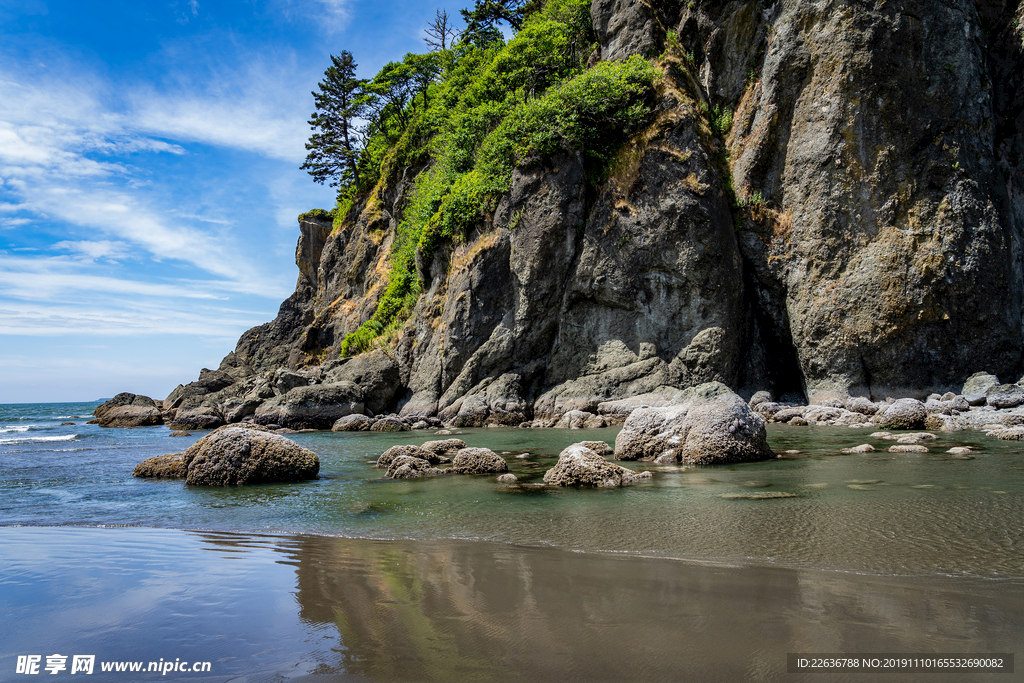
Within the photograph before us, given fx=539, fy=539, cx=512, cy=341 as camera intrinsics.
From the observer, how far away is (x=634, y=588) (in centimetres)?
296

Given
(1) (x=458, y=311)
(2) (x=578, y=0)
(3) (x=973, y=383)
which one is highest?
(2) (x=578, y=0)

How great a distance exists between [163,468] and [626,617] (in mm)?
8405

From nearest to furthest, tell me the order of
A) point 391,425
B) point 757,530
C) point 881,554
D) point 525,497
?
1. point 881,554
2. point 757,530
3. point 525,497
4. point 391,425

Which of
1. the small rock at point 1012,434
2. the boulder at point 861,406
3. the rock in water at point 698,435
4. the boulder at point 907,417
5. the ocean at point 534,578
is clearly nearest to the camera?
the ocean at point 534,578

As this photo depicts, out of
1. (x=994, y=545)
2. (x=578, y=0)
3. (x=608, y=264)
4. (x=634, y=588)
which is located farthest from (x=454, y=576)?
(x=578, y=0)

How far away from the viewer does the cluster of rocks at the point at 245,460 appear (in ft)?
24.7

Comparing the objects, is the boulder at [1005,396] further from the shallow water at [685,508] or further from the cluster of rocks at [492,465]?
the cluster of rocks at [492,465]

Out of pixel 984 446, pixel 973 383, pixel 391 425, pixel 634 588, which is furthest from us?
pixel 391 425

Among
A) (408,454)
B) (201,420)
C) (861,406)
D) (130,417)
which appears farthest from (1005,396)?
(130,417)

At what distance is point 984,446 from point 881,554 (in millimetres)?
6550

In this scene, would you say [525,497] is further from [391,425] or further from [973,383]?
[973,383]

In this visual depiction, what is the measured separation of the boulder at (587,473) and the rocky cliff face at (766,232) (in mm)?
11135

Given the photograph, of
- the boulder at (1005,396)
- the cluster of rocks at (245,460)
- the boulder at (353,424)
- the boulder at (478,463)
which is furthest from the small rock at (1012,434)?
the boulder at (353,424)

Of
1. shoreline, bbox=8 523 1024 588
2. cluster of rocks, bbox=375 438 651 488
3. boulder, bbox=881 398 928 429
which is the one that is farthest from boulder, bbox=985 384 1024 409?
shoreline, bbox=8 523 1024 588
